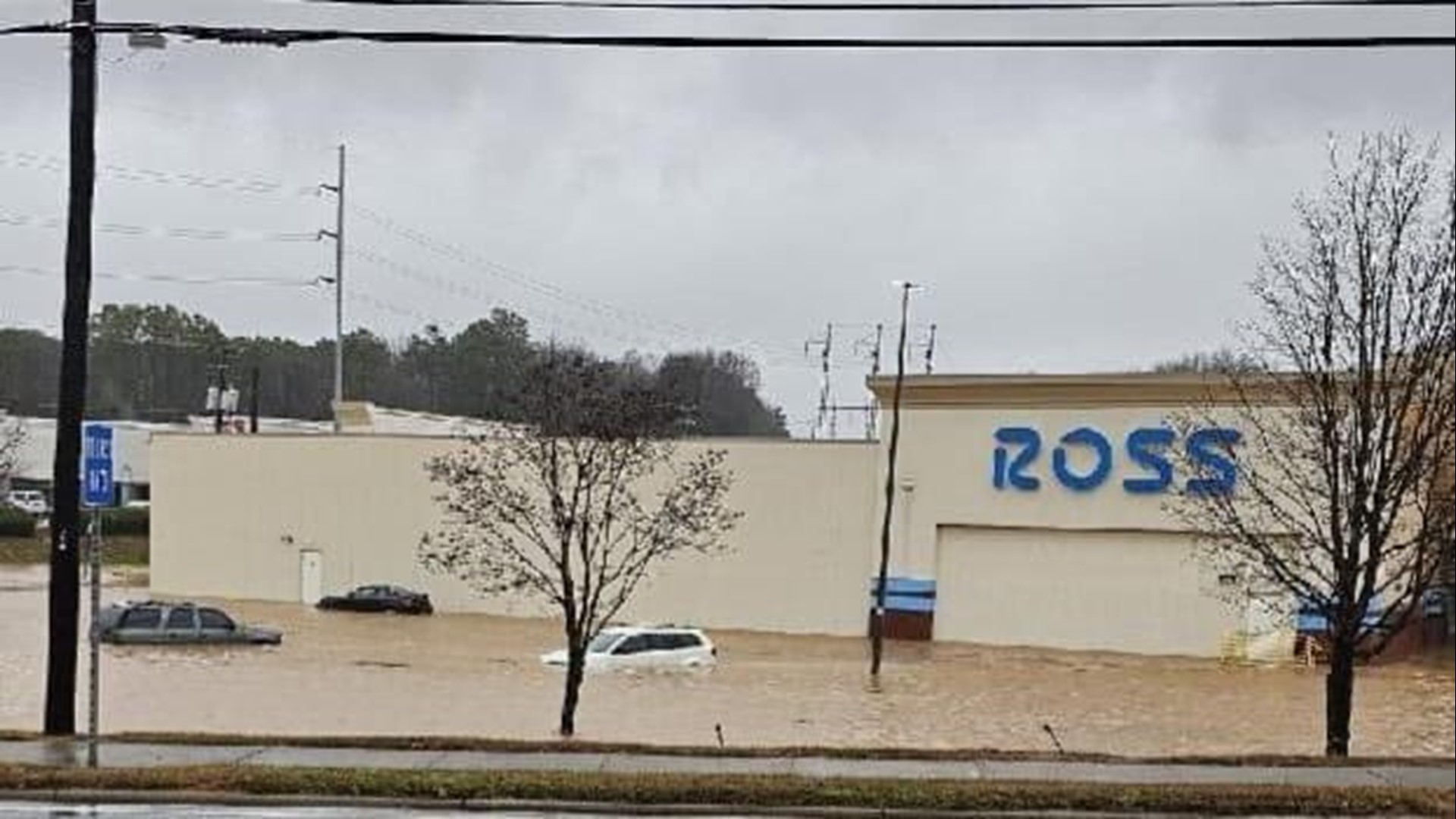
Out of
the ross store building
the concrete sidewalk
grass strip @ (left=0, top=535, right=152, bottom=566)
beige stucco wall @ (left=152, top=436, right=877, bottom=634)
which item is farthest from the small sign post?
grass strip @ (left=0, top=535, right=152, bottom=566)

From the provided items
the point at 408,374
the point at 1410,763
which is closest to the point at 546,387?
the point at 1410,763

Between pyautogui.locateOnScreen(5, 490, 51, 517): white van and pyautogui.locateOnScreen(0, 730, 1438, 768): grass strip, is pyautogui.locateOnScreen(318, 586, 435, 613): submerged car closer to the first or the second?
pyautogui.locateOnScreen(5, 490, 51, 517): white van

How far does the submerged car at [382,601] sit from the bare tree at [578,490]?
380cm

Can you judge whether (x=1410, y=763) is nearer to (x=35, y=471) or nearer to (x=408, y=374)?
(x=35, y=471)

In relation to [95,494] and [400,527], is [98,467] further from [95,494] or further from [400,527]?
[400,527]

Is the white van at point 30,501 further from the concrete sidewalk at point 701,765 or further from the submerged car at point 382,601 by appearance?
the concrete sidewalk at point 701,765

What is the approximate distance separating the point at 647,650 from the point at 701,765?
24919mm

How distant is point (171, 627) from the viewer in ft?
147

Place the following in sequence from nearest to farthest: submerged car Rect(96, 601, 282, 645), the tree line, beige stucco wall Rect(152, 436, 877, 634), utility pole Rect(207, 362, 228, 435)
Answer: submerged car Rect(96, 601, 282, 645) < beige stucco wall Rect(152, 436, 877, 634) < utility pole Rect(207, 362, 228, 435) < the tree line

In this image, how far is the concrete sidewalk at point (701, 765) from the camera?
51.2ft

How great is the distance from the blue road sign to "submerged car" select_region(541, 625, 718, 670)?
24.3m

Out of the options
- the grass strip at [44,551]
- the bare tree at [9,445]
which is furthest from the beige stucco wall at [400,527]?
the grass strip at [44,551]

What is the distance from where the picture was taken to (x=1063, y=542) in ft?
174

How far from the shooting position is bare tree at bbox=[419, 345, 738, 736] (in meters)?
28.1
